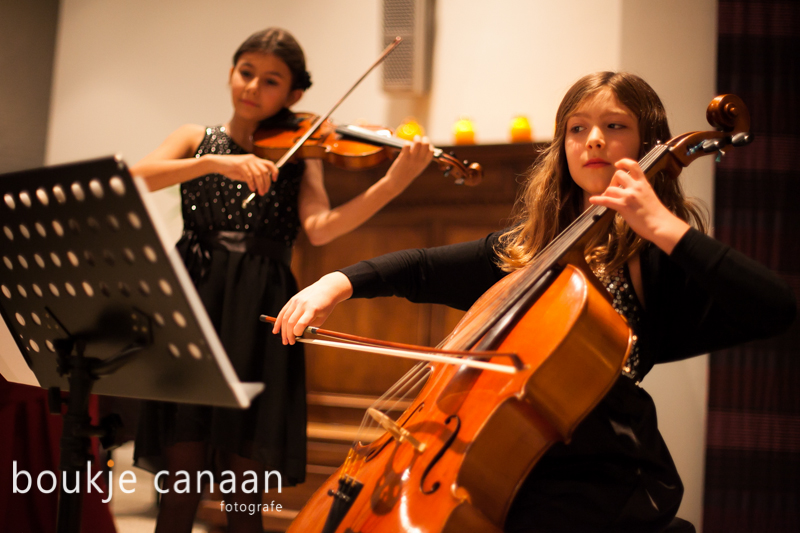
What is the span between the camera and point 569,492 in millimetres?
882

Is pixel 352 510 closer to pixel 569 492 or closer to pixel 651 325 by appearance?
pixel 569 492

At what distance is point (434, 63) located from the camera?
309 centimetres

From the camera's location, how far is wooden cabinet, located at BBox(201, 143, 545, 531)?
2.63m

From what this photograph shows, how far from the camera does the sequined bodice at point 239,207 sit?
5.27 feet

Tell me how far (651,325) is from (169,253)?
0.76 metres

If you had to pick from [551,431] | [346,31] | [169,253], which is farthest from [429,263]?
[346,31]

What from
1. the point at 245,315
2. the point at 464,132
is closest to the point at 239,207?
the point at 245,315

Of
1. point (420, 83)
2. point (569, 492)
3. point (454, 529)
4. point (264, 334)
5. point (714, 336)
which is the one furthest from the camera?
point (420, 83)

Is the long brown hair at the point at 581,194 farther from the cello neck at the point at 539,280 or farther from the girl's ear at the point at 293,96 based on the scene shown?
the girl's ear at the point at 293,96

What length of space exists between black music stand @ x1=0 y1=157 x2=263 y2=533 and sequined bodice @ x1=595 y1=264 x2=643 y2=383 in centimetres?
59

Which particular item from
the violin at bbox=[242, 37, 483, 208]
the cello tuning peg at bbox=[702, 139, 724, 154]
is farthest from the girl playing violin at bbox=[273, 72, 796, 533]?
the violin at bbox=[242, 37, 483, 208]

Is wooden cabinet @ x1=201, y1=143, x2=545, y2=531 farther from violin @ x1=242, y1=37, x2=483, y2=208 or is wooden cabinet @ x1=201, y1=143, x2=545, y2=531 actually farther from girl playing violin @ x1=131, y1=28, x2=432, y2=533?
girl playing violin @ x1=131, y1=28, x2=432, y2=533

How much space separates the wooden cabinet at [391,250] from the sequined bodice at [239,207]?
109 cm

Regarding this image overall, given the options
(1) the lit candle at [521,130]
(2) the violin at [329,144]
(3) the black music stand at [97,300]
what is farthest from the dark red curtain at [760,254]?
(3) the black music stand at [97,300]
